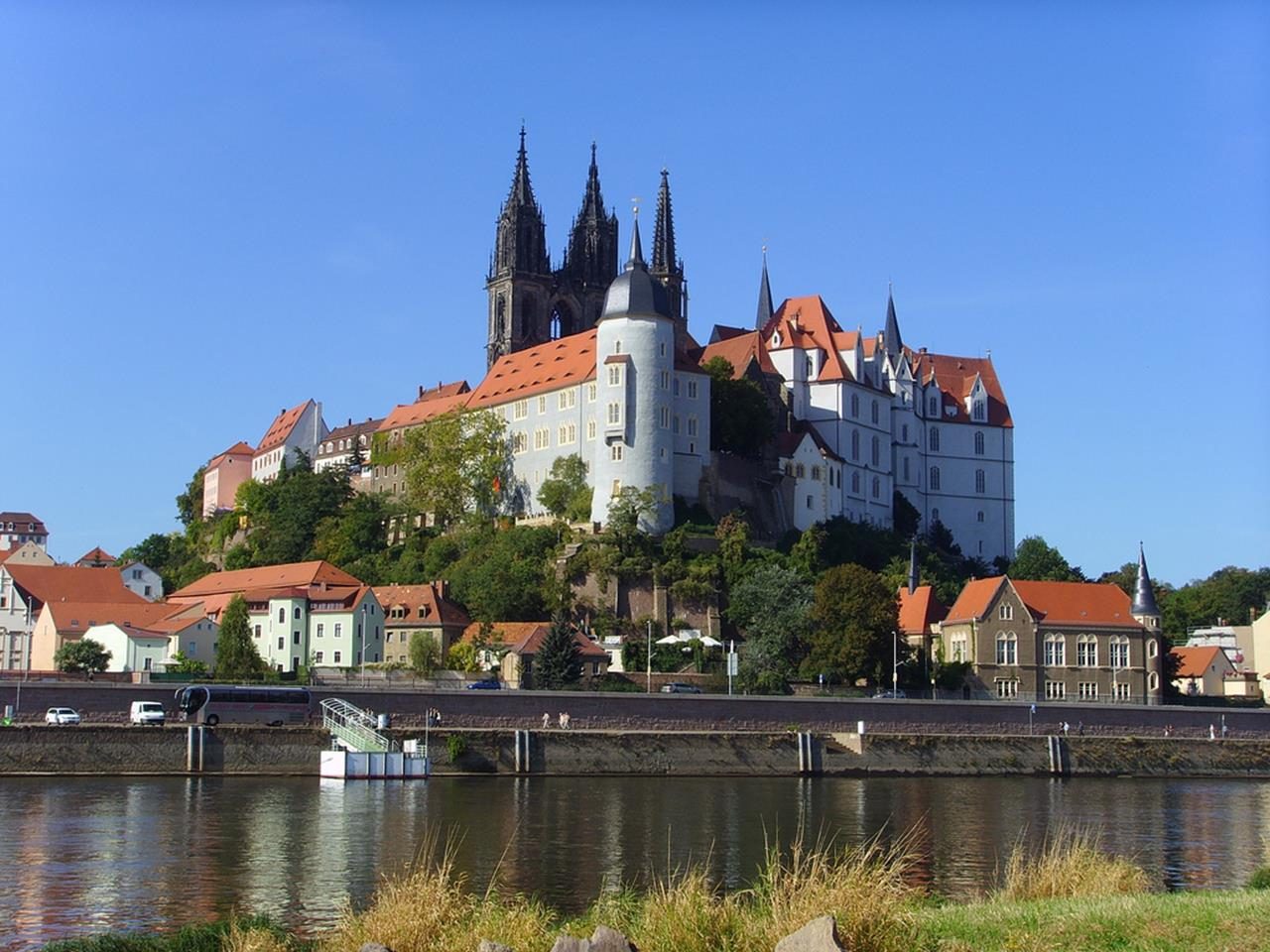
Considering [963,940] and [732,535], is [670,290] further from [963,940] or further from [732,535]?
[963,940]

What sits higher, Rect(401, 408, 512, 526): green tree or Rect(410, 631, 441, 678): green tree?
Rect(401, 408, 512, 526): green tree

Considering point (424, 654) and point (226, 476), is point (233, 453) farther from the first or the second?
point (424, 654)

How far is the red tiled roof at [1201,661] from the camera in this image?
103750mm

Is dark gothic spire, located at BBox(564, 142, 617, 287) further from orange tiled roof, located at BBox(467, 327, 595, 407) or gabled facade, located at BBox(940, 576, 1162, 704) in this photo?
gabled facade, located at BBox(940, 576, 1162, 704)

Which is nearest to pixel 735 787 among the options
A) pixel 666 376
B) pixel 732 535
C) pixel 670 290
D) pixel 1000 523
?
pixel 732 535

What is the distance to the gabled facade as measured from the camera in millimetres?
87750

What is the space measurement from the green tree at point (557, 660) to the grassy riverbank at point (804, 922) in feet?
183

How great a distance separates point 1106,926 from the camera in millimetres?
19156

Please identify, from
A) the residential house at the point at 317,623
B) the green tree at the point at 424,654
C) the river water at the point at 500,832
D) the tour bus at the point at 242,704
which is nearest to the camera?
the river water at the point at 500,832

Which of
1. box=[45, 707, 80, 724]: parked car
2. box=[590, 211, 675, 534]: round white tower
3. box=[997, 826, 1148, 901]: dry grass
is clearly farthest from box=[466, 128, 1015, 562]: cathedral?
box=[997, 826, 1148, 901]: dry grass

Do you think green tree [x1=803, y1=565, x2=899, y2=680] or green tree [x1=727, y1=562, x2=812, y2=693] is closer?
green tree [x1=803, y1=565, x2=899, y2=680]

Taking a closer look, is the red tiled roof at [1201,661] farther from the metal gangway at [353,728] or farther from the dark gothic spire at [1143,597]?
the metal gangway at [353,728]

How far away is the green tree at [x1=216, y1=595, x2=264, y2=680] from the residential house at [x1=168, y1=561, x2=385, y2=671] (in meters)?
6.86

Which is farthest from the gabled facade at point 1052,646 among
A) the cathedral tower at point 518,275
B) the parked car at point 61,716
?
the cathedral tower at point 518,275
